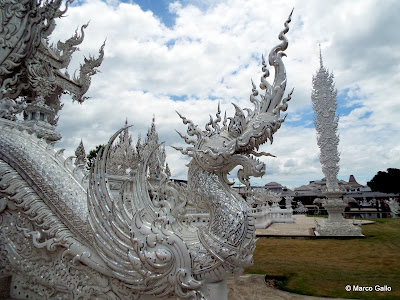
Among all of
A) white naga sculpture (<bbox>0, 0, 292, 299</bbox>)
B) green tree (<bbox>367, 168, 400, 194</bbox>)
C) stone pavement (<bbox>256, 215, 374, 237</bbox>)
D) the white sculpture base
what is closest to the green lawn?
the white sculpture base

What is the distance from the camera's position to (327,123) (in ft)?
37.2

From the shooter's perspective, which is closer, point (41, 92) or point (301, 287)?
point (301, 287)

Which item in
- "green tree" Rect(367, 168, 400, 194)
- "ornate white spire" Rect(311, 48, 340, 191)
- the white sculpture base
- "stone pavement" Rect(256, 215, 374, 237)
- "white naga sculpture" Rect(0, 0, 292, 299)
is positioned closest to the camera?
"white naga sculpture" Rect(0, 0, 292, 299)

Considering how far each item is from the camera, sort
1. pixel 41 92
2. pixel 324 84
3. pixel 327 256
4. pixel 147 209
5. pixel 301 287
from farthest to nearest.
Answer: pixel 324 84 → pixel 327 256 → pixel 41 92 → pixel 301 287 → pixel 147 209

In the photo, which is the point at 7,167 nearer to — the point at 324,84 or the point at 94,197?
the point at 94,197

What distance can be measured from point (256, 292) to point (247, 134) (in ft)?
8.76

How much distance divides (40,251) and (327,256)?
630cm

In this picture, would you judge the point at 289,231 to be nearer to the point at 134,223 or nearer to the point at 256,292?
the point at 256,292

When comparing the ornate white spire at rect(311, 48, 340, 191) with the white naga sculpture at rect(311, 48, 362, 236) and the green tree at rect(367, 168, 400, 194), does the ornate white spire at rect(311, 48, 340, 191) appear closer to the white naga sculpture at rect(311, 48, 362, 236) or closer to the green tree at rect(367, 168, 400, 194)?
the white naga sculpture at rect(311, 48, 362, 236)

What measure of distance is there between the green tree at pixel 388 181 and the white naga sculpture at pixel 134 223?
1156 inches

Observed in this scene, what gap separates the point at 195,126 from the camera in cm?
235

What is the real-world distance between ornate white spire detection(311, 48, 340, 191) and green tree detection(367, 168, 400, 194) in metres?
19.3

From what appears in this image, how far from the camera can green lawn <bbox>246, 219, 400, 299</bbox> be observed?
405 centimetres

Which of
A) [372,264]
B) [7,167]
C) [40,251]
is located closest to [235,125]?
[40,251]
